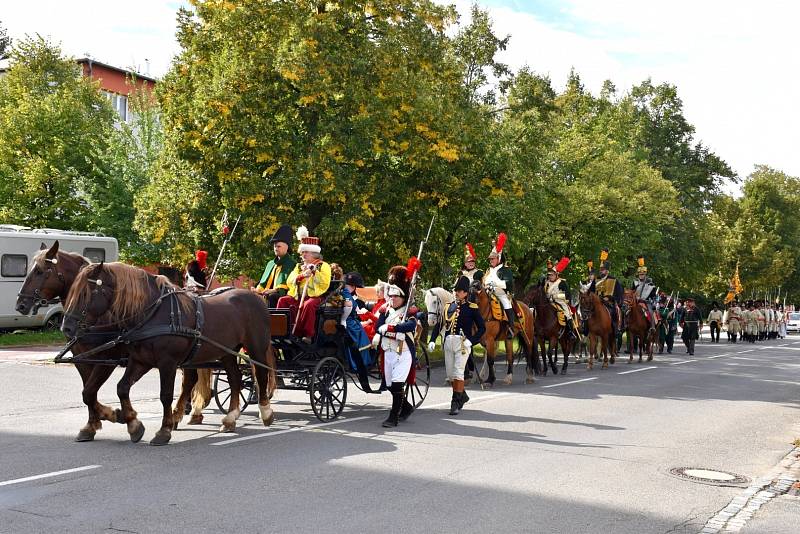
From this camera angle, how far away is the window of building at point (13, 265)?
2675cm

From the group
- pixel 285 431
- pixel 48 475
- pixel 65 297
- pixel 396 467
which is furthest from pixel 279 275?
pixel 48 475

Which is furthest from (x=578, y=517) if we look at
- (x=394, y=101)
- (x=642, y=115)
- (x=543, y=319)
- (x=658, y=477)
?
(x=642, y=115)

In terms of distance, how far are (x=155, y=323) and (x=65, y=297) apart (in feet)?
3.58

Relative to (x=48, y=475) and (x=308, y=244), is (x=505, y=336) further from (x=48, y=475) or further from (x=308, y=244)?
(x=48, y=475)

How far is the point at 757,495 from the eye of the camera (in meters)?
8.50

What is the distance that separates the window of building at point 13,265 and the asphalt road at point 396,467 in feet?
41.6

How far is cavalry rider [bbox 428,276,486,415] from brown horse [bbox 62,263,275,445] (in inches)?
130

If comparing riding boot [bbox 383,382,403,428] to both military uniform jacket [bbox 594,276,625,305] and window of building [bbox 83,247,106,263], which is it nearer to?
military uniform jacket [bbox 594,276,625,305]

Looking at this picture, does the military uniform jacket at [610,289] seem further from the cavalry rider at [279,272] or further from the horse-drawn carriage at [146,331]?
the horse-drawn carriage at [146,331]

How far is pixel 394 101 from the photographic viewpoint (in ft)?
70.7

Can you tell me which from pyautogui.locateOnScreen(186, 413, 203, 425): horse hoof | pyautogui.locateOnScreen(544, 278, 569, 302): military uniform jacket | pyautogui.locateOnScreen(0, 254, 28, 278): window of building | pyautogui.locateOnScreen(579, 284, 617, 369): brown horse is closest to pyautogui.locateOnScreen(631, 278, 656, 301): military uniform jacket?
pyautogui.locateOnScreen(579, 284, 617, 369): brown horse

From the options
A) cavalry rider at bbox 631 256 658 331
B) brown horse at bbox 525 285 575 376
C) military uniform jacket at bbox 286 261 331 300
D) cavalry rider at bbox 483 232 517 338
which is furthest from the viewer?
cavalry rider at bbox 631 256 658 331

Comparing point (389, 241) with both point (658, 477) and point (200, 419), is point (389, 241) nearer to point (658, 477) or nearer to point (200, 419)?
point (200, 419)

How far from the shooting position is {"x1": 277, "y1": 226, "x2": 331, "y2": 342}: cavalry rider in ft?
39.8
